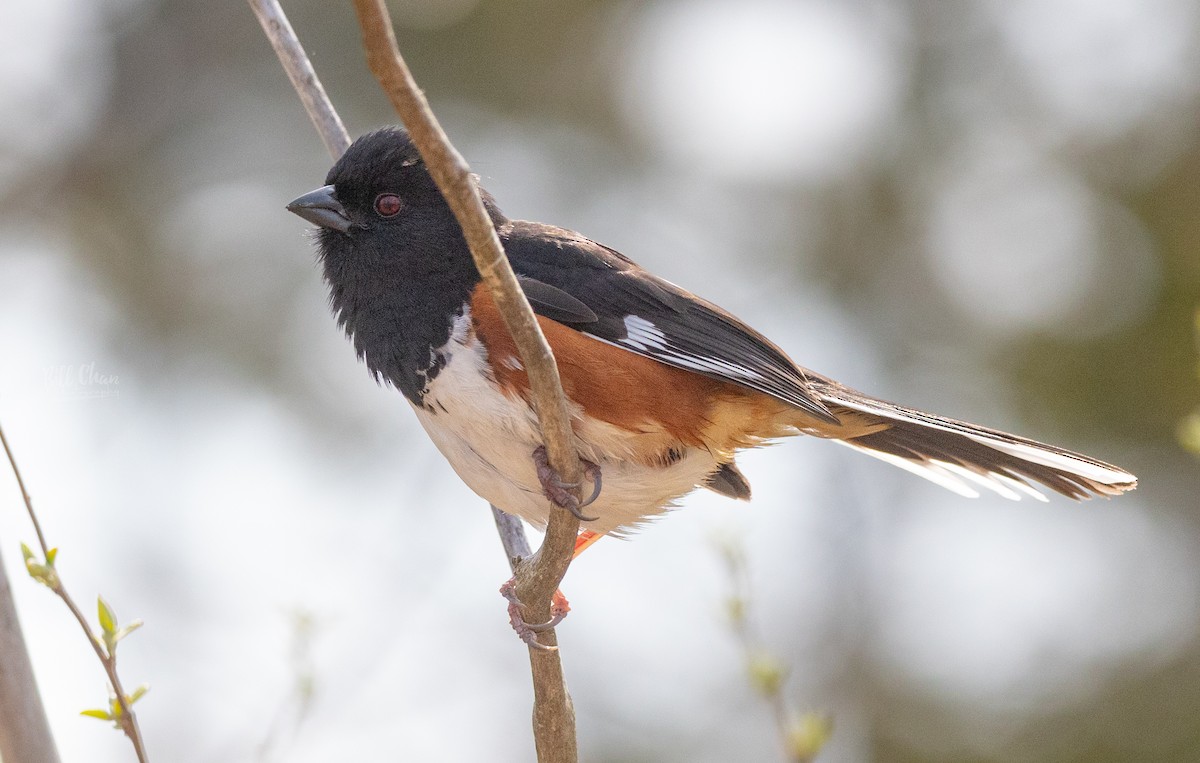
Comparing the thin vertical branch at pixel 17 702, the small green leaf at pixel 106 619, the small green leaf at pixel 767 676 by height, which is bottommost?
the thin vertical branch at pixel 17 702

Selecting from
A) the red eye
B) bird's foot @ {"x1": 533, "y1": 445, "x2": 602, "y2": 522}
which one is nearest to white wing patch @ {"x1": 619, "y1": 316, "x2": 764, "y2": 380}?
bird's foot @ {"x1": 533, "y1": 445, "x2": 602, "y2": 522}

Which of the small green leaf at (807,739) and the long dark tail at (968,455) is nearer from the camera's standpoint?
the small green leaf at (807,739)

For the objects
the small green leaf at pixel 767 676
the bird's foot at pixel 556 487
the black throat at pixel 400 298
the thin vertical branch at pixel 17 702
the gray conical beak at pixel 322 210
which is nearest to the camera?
the thin vertical branch at pixel 17 702

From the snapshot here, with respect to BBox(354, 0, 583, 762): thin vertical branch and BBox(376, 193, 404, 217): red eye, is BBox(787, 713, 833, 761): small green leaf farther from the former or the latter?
BBox(376, 193, 404, 217): red eye

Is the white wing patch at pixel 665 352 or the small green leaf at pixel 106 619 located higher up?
the white wing patch at pixel 665 352

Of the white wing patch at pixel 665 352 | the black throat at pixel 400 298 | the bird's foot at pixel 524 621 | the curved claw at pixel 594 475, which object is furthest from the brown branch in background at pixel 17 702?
the white wing patch at pixel 665 352

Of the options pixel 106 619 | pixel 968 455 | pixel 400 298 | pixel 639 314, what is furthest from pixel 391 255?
pixel 968 455

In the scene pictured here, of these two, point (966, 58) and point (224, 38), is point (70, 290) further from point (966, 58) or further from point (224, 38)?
point (966, 58)

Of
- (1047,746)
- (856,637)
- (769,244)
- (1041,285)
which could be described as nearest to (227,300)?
(769,244)

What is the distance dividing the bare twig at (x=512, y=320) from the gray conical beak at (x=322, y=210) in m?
0.11

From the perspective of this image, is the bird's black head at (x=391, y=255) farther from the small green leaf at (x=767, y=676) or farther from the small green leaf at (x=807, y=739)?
the small green leaf at (x=807, y=739)

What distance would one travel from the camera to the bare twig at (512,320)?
1.41 m

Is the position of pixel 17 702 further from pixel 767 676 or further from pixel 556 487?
pixel 767 676

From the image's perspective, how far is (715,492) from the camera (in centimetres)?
336
